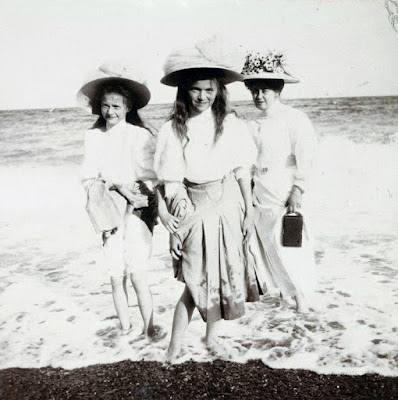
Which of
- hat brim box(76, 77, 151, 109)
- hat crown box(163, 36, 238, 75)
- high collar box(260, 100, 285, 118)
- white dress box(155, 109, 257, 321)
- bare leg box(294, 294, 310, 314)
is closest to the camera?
hat crown box(163, 36, 238, 75)

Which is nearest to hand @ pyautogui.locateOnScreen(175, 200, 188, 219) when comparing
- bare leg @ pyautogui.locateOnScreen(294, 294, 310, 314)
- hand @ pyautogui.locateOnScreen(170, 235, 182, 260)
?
hand @ pyautogui.locateOnScreen(170, 235, 182, 260)

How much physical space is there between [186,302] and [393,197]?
1353 millimetres

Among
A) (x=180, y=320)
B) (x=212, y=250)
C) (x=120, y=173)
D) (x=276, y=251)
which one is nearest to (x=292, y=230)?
(x=276, y=251)

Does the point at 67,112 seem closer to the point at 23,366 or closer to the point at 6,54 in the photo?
the point at 6,54

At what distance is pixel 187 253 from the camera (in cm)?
205

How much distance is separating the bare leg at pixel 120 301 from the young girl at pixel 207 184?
393 mm

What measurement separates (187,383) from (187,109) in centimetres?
135

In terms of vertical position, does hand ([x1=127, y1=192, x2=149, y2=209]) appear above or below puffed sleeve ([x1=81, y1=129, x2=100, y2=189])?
below

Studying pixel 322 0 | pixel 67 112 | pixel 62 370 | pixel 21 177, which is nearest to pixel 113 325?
pixel 62 370

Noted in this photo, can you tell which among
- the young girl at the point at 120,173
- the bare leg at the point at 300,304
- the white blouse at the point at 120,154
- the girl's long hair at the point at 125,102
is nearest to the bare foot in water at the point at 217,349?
the young girl at the point at 120,173

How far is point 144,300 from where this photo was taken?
230 centimetres

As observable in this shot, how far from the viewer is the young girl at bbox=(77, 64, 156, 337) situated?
2.14 m

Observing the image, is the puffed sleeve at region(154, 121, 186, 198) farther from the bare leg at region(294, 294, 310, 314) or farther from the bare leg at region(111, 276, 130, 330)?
the bare leg at region(294, 294, 310, 314)

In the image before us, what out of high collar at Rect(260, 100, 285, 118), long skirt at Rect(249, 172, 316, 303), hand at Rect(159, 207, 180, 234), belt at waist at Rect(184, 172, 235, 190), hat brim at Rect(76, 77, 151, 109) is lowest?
long skirt at Rect(249, 172, 316, 303)
